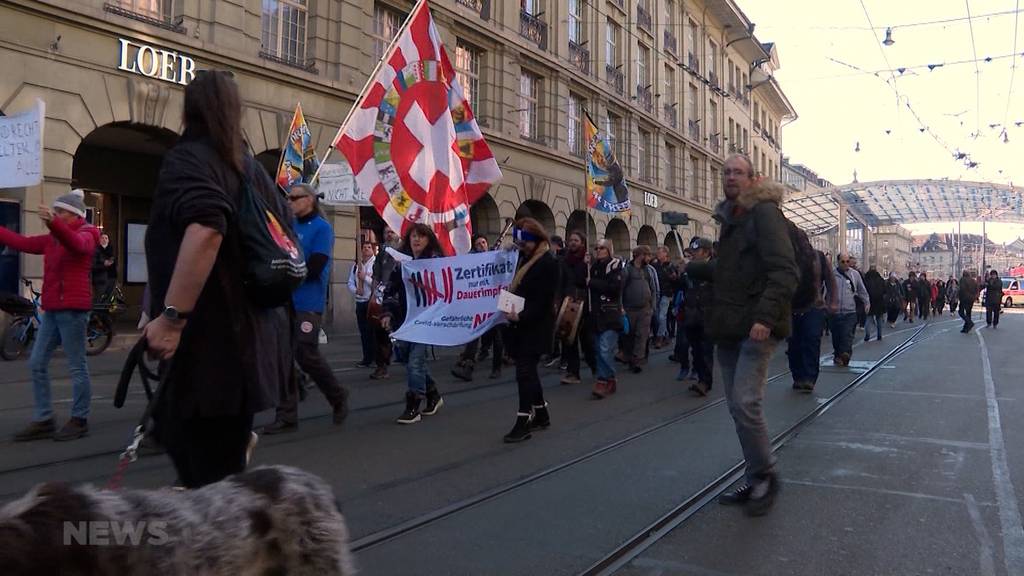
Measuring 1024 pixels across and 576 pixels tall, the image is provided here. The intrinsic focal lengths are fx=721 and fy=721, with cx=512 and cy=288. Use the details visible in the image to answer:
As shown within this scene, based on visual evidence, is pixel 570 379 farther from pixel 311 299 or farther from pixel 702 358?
pixel 311 299

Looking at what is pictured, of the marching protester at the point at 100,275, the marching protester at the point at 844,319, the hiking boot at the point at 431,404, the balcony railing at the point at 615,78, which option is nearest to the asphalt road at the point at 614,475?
the hiking boot at the point at 431,404

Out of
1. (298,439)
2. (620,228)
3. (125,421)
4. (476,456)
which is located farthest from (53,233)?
(620,228)

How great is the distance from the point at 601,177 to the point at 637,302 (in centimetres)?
527

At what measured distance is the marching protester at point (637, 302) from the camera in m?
10.1

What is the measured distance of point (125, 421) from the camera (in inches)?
244

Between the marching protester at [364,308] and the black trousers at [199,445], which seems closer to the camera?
the black trousers at [199,445]

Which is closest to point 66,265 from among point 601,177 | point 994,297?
point 601,177

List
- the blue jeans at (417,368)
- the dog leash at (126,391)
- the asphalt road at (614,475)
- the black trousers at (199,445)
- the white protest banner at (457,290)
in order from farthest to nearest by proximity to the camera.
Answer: the white protest banner at (457,290), the blue jeans at (417,368), the asphalt road at (614,475), the black trousers at (199,445), the dog leash at (126,391)

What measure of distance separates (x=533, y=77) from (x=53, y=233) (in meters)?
19.6

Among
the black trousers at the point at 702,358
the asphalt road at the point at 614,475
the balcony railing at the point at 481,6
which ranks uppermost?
the balcony railing at the point at 481,6

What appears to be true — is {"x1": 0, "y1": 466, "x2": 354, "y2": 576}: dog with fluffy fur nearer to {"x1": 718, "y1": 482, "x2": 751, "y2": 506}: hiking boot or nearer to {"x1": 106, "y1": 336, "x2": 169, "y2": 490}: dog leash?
{"x1": 106, "y1": 336, "x2": 169, "y2": 490}: dog leash

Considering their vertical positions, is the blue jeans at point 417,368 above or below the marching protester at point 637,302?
below

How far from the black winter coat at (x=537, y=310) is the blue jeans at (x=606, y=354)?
234 centimetres

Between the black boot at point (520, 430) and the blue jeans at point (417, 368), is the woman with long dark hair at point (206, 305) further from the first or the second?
the blue jeans at point (417, 368)
